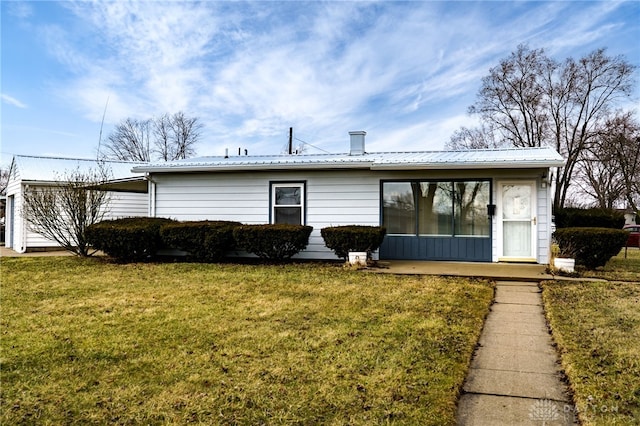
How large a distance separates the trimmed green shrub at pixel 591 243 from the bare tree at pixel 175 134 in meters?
27.6

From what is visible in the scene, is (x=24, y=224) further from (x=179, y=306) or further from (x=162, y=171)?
(x=179, y=306)

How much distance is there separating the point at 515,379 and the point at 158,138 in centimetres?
3238

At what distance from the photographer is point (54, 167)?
15609 mm

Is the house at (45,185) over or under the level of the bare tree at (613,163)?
under

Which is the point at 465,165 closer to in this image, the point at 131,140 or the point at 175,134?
the point at 175,134

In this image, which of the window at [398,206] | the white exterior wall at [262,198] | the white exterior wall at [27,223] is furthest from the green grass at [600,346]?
the white exterior wall at [27,223]

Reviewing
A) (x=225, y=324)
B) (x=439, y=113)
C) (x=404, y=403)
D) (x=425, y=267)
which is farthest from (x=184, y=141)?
(x=404, y=403)

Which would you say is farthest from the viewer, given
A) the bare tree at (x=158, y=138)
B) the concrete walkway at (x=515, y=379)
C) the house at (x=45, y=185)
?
the bare tree at (x=158, y=138)

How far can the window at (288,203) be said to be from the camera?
10555 mm

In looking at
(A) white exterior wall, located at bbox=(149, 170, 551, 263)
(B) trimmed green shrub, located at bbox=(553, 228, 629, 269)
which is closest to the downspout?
(A) white exterior wall, located at bbox=(149, 170, 551, 263)

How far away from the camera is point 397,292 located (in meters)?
6.47

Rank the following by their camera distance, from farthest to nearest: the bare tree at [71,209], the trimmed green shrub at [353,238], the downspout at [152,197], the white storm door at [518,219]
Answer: the downspout at [152,197]
the bare tree at [71,209]
the white storm door at [518,219]
the trimmed green shrub at [353,238]

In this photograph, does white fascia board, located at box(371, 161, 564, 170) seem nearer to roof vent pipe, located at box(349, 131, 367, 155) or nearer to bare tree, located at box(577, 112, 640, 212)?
roof vent pipe, located at box(349, 131, 367, 155)

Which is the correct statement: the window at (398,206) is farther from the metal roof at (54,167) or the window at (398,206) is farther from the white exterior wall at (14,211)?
the white exterior wall at (14,211)
